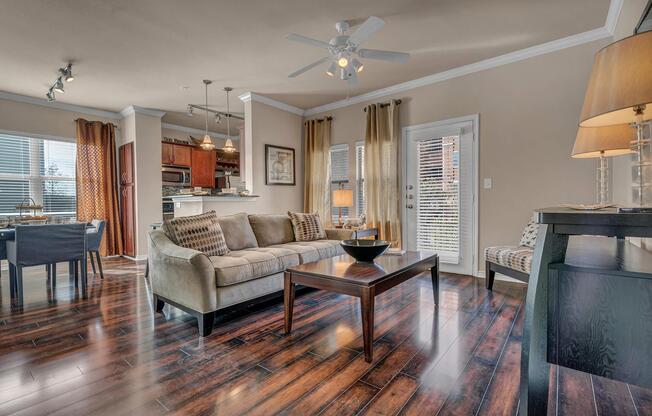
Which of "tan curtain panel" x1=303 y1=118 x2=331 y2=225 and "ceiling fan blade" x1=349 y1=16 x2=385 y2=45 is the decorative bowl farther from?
"tan curtain panel" x1=303 y1=118 x2=331 y2=225

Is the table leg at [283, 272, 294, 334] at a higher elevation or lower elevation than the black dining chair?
lower

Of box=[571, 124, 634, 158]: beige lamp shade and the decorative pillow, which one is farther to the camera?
the decorative pillow

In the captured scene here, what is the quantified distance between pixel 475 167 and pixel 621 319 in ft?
10.7

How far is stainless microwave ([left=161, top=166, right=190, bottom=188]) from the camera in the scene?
6.48 meters

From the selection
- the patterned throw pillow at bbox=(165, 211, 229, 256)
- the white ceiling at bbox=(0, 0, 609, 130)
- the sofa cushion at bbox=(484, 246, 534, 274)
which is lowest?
the sofa cushion at bbox=(484, 246, 534, 274)

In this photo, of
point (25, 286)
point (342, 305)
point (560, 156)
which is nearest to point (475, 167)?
point (560, 156)

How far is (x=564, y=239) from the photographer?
105 centimetres

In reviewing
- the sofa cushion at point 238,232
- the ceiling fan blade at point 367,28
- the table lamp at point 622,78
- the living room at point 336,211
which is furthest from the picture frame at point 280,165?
A: the table lamp at point 622,78

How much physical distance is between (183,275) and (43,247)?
5.90 feet

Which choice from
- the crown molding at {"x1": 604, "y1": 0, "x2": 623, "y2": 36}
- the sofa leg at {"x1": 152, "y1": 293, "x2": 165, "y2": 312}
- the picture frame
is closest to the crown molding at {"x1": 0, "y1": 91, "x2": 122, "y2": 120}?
the picture frame

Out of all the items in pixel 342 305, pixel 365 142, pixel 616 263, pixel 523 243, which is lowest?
pixel 342 305

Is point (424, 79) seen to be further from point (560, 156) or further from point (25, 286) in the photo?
point (25, 286)

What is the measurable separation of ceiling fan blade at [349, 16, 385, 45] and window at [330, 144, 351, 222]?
101 inches

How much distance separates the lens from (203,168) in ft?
23.2
